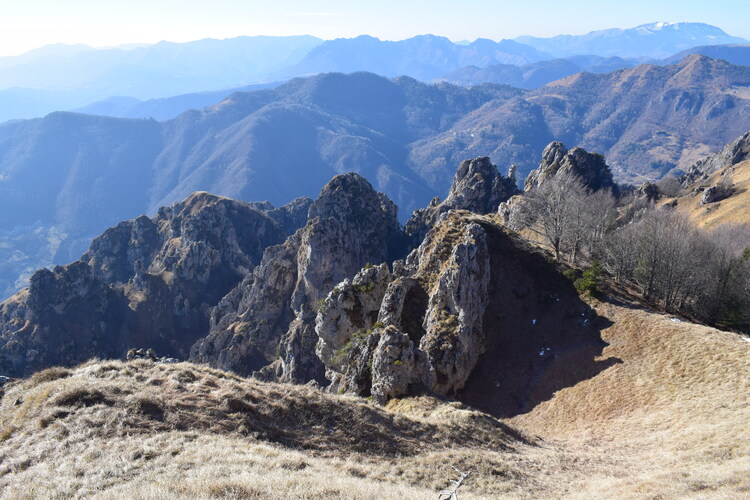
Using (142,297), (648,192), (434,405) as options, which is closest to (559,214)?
(434,405)

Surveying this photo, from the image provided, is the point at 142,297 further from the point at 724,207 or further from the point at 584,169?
the point at 724,207

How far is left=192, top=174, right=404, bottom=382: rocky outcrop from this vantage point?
3297 inches

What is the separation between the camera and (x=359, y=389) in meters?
38.7

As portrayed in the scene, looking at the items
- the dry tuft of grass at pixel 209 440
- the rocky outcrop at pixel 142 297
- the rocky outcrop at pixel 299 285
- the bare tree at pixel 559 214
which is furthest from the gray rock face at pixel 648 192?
the rocky outcrop at pixel 142 297

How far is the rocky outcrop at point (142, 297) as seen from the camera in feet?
386

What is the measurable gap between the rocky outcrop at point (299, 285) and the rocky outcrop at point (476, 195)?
7672 mm

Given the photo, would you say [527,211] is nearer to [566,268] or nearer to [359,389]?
[566,268]

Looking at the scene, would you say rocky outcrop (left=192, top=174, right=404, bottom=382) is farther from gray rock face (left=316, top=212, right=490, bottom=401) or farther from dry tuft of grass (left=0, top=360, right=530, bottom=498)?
dry tuft of grass (left=0, top=360, right=530, bottom=498)

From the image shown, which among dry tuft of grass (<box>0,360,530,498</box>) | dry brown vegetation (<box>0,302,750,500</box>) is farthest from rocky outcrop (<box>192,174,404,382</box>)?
dry tuft of grass (<box>0,360,530,498</box>)

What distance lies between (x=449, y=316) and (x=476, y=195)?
7541cm

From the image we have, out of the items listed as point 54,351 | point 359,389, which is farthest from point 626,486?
point 54,351

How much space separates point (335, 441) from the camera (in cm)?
2228

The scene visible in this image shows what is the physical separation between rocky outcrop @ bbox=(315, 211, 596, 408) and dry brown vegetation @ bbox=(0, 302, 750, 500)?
555 cm

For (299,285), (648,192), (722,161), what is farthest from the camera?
(722,161)
